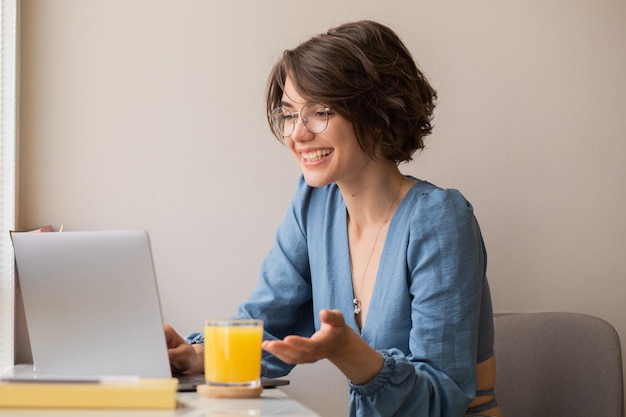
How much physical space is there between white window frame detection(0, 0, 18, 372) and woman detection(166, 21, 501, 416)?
572 mm

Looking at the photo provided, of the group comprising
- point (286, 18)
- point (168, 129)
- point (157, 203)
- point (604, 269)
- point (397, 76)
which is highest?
point (286, 18)

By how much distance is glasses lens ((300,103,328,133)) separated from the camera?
5.30 feet

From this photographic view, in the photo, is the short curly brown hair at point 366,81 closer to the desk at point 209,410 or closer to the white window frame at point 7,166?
the white window frame at point 7,166

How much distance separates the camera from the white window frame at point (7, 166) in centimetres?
188

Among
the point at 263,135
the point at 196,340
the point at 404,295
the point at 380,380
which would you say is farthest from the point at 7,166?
the point at 380,380

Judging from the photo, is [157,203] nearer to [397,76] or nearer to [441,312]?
[397,76]

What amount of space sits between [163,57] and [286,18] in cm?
31

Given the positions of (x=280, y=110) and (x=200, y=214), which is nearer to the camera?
(x=280, y=110)

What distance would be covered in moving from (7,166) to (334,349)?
1076mm

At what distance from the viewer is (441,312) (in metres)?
1.48

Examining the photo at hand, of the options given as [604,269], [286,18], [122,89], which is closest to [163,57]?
[122,89]

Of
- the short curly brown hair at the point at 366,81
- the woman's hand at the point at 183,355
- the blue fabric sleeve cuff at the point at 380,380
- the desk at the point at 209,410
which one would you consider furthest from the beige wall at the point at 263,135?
the desk at the point at 209,410

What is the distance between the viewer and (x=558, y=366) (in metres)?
1.86

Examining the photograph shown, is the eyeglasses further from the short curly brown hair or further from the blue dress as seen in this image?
the blue dress
